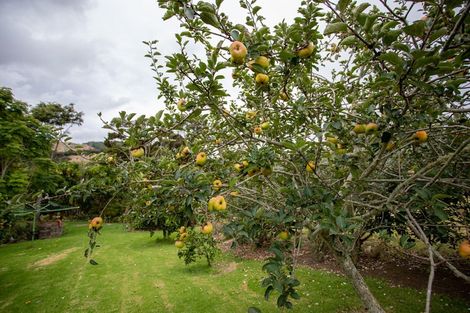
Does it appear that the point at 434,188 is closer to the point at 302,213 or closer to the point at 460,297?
the point at 302,213

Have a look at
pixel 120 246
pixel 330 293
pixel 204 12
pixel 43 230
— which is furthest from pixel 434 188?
pixel 43 230

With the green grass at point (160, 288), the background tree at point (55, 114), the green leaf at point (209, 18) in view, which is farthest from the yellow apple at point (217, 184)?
the background tree at point (55, 114)

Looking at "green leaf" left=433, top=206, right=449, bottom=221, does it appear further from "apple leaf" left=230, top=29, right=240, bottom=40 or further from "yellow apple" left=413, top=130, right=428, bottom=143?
"apple leaf" left=230, top=29, right=240, bottom=40

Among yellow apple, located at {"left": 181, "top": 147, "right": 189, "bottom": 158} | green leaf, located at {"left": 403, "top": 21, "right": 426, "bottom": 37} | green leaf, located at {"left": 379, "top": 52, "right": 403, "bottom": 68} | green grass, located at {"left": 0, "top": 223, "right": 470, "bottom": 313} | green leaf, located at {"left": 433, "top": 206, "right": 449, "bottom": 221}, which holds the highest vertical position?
green leaf, located at {"left": 403, "top": 21, "right": 426, "bottom": 37}

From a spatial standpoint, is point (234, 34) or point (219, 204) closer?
point (234, 34)

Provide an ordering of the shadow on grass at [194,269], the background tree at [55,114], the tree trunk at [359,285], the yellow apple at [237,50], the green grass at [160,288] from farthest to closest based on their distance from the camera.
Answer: the background tree at [55,114] → the shadow on grass at [194,269] → the green grass at [160,288] → the tree trunk at [359,285] → the yellow apple at [237,50]

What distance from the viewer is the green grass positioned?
539 centimetres

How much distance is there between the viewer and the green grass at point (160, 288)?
5387 mm

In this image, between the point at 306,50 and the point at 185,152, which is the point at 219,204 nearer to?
the point at 185,152

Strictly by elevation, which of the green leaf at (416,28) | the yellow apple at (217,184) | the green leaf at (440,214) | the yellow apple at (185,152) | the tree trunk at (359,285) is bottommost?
the tree trunk at (359,285)

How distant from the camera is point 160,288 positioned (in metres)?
6.69

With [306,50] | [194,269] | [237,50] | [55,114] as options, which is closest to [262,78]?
[306,50]

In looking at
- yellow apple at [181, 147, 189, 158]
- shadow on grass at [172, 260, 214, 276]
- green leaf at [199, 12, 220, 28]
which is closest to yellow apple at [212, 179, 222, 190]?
yellow apple at [181, 147, 189, 158]

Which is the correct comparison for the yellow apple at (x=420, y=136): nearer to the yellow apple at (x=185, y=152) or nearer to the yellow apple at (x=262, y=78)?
the yellow apple at (x=262, y=78)
